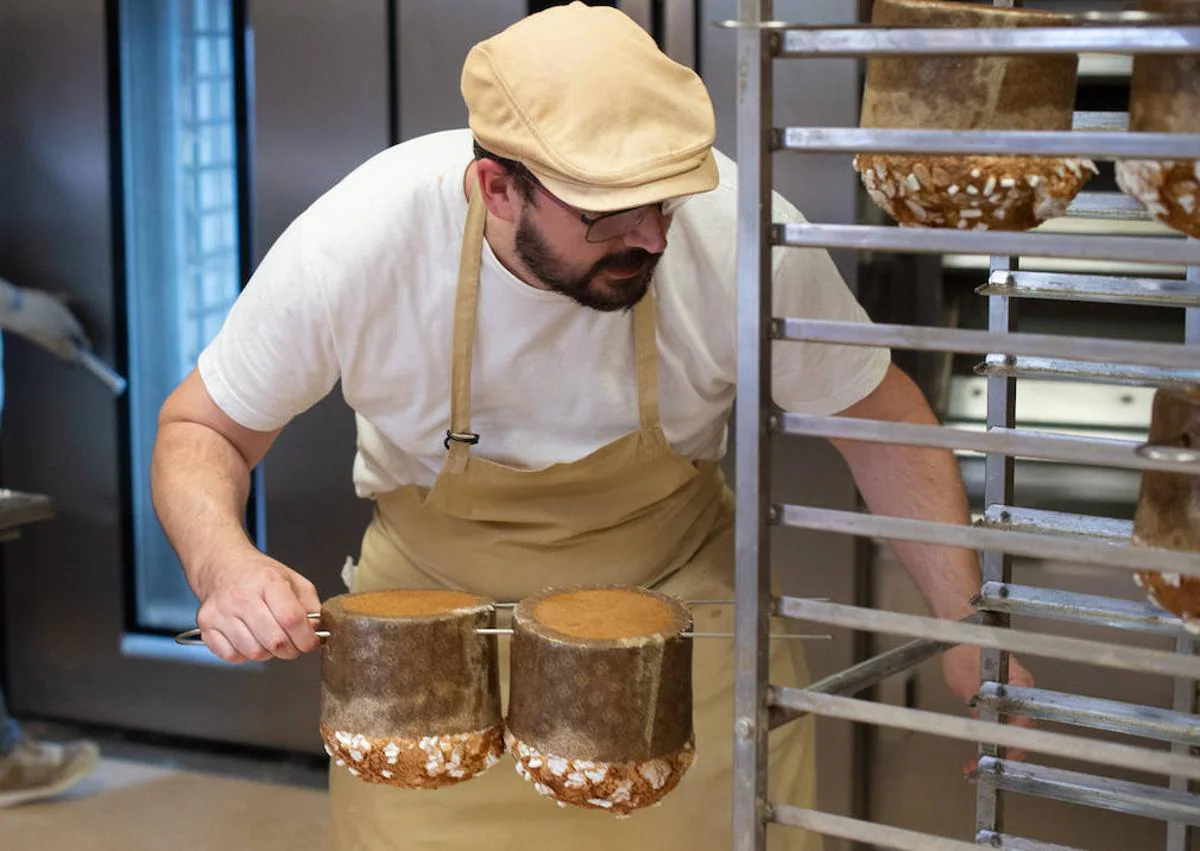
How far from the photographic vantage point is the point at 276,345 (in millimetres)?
1888

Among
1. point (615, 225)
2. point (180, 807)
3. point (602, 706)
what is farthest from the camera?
point (180, 807)

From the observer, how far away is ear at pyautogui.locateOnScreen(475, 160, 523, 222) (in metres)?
1.72

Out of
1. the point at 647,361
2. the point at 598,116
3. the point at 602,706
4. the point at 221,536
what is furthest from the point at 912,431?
the point at 221,536

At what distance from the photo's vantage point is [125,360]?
3.30m

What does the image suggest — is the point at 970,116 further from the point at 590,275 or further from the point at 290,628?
the point at 290,628

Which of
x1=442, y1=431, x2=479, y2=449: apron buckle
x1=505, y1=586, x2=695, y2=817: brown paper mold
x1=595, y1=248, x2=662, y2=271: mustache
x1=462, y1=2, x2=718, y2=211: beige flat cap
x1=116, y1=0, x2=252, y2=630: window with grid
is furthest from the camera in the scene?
x1=116, y1=0, x2=252, y2=630: window with grid

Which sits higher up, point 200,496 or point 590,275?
point 590,275

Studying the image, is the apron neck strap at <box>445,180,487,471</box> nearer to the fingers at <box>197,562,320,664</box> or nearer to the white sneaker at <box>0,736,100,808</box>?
the fingers at <box>197,562,320,664</box>

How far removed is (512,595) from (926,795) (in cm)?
105

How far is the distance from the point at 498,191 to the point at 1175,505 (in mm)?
913

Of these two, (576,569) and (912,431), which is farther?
(576,569)

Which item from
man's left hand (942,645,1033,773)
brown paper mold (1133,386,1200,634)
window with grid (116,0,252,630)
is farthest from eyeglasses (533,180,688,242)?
window with grid (116,0,252,630)

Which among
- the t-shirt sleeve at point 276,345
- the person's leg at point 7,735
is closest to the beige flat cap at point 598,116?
the t-shirt sleeve at point 276,345

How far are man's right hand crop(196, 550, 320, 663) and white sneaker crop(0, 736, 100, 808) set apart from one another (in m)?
1.73
